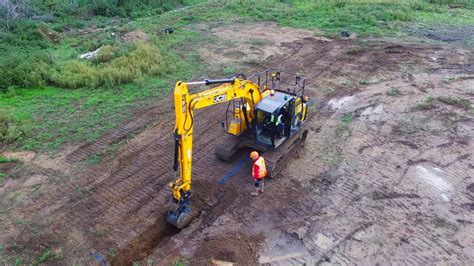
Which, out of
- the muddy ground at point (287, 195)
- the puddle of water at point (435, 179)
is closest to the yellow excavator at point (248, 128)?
the muddy ground at point (287, 195)

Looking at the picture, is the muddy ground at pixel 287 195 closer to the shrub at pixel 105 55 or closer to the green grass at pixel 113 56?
the green grass at pixel 113 56

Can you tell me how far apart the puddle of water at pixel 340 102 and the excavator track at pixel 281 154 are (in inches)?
141

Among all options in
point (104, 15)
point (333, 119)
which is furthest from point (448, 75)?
point (104, 15)

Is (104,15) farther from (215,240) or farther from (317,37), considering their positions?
(215,240)

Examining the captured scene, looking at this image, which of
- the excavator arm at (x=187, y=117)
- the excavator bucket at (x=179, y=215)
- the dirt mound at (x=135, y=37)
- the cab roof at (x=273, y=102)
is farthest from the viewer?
the dirt mound at (x=135, y=37)

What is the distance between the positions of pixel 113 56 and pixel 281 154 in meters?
10.8

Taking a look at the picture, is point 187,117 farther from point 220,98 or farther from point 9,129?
point 9,129

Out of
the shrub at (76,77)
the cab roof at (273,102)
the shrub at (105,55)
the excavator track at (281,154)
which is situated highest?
the cab roof at (273,102)

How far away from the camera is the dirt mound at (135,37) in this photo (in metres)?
20.9

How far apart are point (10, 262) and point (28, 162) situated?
4.05 metres

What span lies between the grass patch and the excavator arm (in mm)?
8771

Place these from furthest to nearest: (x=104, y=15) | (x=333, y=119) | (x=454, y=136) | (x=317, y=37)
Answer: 1. (x=104, y=15)
2. (x=317, y=37)
3. (x=333, y=119)
4. (x=454, y=136)

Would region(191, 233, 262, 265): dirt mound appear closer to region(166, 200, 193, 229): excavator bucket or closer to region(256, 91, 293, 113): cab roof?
region(166, 200, 193, 229): excavator bucket

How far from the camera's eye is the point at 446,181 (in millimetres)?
11398
